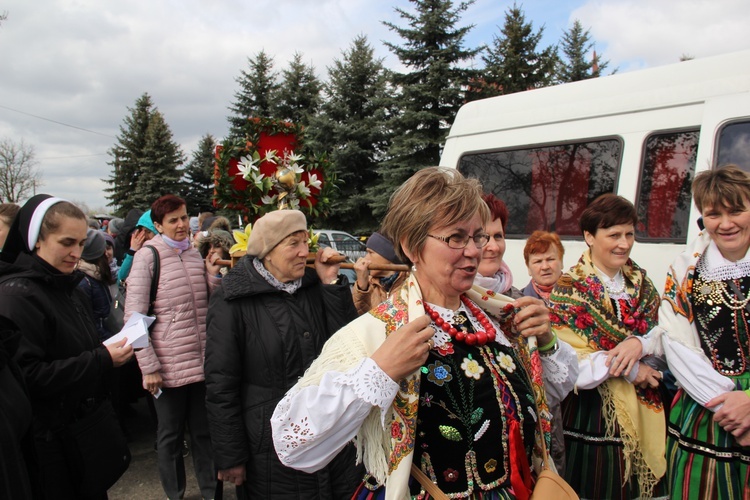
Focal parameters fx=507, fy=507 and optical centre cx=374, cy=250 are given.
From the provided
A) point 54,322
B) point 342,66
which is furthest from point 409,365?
point 342,66

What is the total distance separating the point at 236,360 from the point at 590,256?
2.06 metres

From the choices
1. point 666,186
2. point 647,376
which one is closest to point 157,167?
point 666,186

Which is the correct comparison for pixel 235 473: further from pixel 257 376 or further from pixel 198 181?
pixel 198 181

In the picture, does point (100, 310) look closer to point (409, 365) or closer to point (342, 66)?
point (409, 365)

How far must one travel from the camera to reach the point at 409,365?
139 centimetres

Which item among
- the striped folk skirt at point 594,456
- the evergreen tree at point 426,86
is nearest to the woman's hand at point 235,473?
the striped folk skirt at point 594,456

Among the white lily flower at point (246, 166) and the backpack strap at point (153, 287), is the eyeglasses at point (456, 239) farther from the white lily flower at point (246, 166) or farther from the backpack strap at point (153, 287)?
the backpack strap at point (153, 287)

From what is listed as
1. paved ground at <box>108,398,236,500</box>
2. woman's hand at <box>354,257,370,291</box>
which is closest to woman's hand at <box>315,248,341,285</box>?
woman's hand at <box>354,257,370,291</box>

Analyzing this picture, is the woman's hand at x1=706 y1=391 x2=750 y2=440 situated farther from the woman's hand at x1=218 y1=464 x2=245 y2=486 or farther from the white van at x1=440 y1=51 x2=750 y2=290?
the woman's hand at x1=218 y1=464 x2=245 y2=486

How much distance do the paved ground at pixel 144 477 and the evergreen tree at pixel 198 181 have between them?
101 ft

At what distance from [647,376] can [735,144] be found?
2.32 metres

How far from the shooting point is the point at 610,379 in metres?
2.70

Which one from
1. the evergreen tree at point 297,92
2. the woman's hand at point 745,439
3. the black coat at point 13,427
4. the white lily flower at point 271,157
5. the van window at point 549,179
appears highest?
the evergreen tree at point 297,92

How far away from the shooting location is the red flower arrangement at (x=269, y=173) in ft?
11.4
